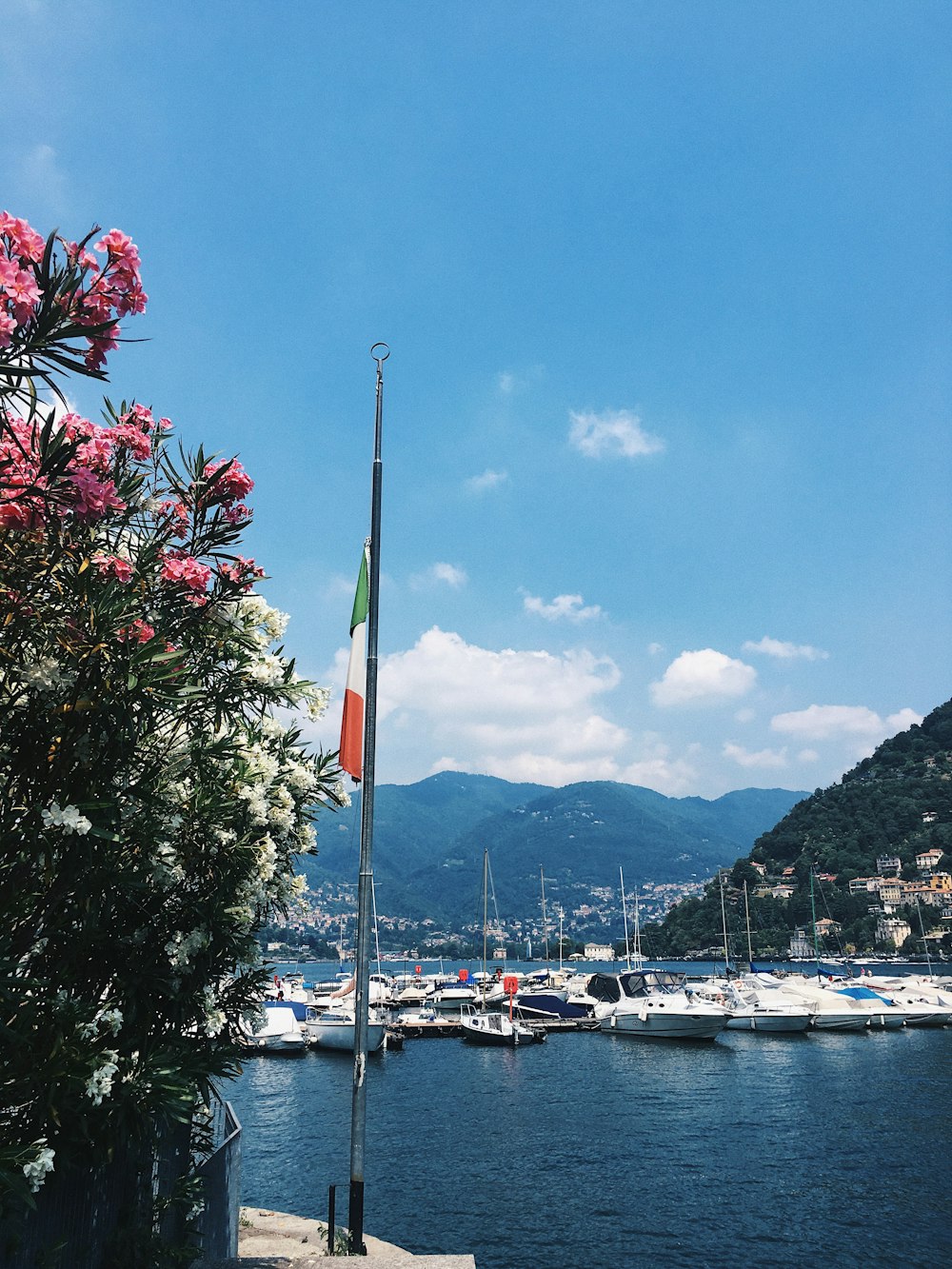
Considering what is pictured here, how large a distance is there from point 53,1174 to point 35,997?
1679 millimetres

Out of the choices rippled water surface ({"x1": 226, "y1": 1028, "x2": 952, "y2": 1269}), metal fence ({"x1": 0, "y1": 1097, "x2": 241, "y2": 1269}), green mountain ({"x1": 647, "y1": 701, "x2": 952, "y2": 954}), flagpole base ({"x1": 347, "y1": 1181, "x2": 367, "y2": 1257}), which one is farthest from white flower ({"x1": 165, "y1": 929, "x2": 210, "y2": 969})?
green mountain ({"x1": 647, "y1": 701, "x2": 952, "y2": 954})

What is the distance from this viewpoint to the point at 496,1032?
57.2m

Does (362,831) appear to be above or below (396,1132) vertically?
above

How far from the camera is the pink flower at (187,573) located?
697 cm

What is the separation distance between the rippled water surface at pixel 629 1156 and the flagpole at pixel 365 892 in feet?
34.9

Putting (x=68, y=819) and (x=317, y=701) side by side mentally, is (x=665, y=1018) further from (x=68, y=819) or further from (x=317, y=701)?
(x=68, y=819)

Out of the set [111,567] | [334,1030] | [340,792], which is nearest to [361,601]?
[340,792]

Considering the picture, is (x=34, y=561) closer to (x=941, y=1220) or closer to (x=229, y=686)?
(x=229, y=686)

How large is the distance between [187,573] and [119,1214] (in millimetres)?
5744

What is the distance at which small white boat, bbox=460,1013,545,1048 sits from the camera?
5719cm

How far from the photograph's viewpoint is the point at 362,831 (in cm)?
1080

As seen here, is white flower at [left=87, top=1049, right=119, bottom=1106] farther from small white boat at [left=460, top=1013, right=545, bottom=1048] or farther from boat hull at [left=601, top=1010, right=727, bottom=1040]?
boat hull at [left=601, top=1010, right=727, bottom=1040]

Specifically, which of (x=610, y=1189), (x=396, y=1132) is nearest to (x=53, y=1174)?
(x=610, y=1189)

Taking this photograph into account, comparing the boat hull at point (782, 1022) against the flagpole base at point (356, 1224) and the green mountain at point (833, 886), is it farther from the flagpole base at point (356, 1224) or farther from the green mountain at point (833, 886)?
the green mountain at point (833, 886)
